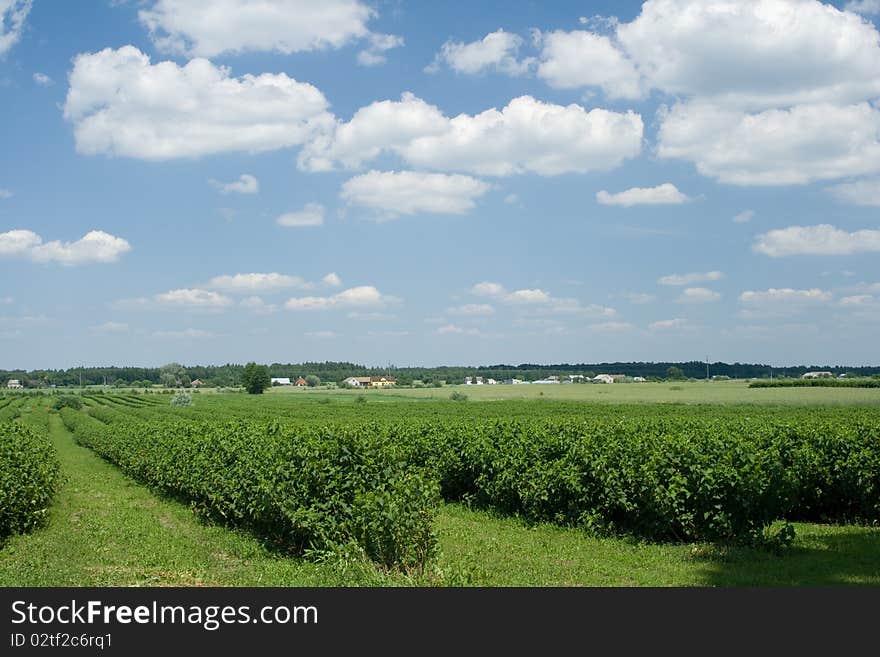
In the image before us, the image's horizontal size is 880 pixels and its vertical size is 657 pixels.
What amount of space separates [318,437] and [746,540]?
746 cm

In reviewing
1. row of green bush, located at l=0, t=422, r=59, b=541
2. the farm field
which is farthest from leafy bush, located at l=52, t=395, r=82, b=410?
the farm field

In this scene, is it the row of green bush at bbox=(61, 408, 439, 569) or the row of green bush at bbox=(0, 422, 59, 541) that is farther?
the row of green bush at bbox=(0, 422, 59, 541)

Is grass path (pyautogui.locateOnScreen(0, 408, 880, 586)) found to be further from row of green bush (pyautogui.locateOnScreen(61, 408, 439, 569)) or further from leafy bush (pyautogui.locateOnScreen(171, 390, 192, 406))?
leafy bush (pyautogui.locateOnScreen(171, 390, 192, 406))

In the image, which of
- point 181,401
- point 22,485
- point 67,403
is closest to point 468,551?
point 22,485

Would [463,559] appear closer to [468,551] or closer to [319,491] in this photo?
[468,551]

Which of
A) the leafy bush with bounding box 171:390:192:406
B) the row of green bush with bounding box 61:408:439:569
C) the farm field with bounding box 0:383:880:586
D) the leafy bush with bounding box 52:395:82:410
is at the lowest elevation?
the leafy bush with bounding box 52:395:82:410

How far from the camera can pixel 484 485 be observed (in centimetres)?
1738

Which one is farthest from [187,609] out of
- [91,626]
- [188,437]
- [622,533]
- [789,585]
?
[188,437]

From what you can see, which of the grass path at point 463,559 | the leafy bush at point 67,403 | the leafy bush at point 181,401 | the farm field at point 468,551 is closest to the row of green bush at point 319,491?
the farm field at point 468,551

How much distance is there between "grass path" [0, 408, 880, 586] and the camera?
1009cm

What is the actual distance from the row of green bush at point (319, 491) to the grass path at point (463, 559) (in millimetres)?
477

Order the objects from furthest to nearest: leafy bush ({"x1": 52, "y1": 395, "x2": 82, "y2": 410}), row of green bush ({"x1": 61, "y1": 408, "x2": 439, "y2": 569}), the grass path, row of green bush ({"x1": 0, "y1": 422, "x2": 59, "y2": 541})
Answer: leafy bush ({"x1": 52, "y1": 395, "x2": 82, "y2": 410}) < row of green bush ({"x1": 0, "y1": 422, "x2": 59, "y2": 541}) < the grass path < row of green bush ({"x1": 61, "y1": 408, "x2": 439, "y2": 569})

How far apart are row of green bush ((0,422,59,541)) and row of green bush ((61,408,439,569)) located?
3183 mm

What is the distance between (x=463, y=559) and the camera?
11.7 metres
